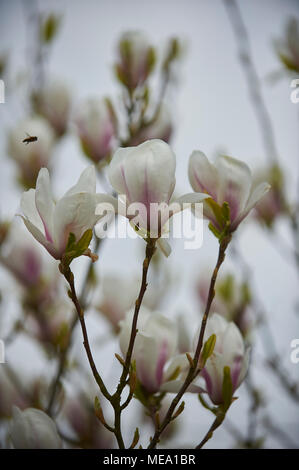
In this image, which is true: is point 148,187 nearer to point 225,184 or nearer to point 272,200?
point 225,184

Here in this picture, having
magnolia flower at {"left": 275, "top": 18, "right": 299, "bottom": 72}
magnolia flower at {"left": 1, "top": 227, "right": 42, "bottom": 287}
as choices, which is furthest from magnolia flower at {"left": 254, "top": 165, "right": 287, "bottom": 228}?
magnolia flower at {"left": 1, "top": 227, "right": 42, "bottom": 287}

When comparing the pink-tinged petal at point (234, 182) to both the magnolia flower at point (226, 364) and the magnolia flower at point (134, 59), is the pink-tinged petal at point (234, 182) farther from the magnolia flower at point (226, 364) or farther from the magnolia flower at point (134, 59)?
the magnolia flower at point (134, 59)

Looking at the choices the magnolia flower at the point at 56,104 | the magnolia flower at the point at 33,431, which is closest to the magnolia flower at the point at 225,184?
the magnolia flower at the point at 33,431

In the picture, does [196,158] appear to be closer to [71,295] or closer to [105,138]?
[71,295]

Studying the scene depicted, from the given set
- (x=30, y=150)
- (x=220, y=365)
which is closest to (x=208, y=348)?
(x=220, y=365)

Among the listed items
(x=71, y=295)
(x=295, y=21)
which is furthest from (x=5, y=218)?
(x=295, y=21)

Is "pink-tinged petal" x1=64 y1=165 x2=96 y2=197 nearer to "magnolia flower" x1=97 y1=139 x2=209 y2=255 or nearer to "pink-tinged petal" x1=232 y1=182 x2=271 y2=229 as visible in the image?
"magnolia flower" x1=97 y1=139 x2=209 y2=255
